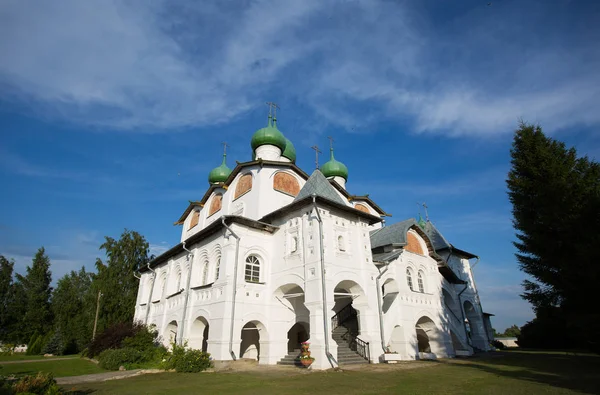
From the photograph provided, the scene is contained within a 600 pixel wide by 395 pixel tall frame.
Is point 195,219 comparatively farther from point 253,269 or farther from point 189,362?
point 189,362

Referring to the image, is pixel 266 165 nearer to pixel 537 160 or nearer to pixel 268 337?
pixel 268 337

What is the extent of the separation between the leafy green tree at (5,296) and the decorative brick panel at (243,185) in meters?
28.6

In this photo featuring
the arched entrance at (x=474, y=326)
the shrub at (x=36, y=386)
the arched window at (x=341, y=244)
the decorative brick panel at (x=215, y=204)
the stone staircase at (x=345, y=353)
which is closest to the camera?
the shrub at (x=36, y=386)

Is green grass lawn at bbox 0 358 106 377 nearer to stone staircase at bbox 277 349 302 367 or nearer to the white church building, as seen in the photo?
the white church building

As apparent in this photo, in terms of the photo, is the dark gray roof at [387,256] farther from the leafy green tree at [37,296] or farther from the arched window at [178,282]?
the leafy green tree at [37,296]

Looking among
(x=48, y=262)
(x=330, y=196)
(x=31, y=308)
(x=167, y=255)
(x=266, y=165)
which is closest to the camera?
(x=330, y=196)

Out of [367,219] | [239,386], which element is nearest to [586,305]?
[367,219]

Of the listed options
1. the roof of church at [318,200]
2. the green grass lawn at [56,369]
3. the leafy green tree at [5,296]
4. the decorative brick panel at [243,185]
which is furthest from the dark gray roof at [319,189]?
the leafy green tree at [5,296]

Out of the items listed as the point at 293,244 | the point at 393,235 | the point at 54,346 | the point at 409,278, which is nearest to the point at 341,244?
the point at 293,244

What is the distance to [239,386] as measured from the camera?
812cm

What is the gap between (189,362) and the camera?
11.5 m

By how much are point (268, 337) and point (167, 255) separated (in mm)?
10445

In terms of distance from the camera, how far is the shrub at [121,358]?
1371 centimetres

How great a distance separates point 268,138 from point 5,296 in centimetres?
3201
